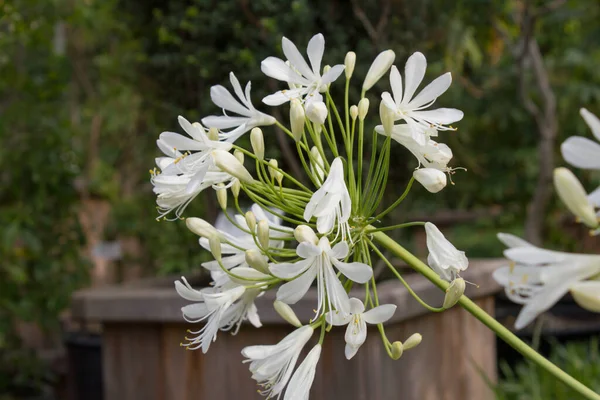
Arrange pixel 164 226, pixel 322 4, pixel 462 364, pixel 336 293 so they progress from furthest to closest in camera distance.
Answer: pixel 164 226 < pixel 462 364 < pixel 322 4 < pixel 336 293

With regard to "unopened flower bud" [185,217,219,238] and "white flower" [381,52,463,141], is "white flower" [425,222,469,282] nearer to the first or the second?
"white flower" [381,52,463,141]

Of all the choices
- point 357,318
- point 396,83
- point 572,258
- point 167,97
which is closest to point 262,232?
point 357,318

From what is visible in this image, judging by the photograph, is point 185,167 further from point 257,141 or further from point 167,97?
point 167,97

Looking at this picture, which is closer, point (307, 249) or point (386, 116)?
point (307, 249)

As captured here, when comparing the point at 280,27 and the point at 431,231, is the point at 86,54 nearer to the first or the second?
the point at 280,27

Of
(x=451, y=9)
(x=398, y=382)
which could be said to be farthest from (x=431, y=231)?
(x=451, y=9)

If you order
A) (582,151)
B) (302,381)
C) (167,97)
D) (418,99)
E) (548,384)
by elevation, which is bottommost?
(548,384)

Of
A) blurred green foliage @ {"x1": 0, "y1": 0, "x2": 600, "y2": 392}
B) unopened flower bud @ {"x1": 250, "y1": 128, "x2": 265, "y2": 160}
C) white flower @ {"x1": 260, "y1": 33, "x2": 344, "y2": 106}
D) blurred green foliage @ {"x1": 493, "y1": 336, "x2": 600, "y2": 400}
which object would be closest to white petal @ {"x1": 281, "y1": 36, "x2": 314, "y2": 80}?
white flower @ {"x1": 260, "y1": 33, "x2": 344, "y2": 106}

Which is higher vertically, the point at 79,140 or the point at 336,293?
the point at 79,140
